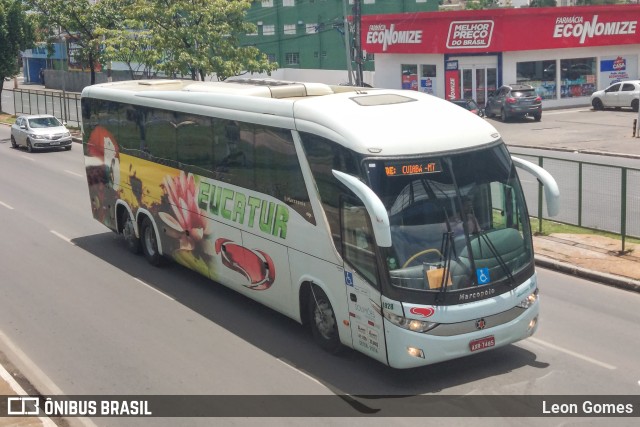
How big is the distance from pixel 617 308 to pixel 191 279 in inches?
Result: 286

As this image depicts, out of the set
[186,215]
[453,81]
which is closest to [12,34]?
[453,81]

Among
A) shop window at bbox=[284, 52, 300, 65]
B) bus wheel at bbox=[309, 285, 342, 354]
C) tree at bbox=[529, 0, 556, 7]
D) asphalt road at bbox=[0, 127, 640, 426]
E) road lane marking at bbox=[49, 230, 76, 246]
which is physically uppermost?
tree at bbox=[529, 0, 556, 7]

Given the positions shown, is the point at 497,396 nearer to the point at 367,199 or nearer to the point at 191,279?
the point at 367,199

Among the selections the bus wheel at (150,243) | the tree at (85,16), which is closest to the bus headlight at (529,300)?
the bus wheel at (150,243)

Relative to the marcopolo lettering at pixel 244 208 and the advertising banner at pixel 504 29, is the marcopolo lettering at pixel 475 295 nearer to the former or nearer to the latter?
the marcopolo lettering at pixel 244 208

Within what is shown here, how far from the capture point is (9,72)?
57.2m

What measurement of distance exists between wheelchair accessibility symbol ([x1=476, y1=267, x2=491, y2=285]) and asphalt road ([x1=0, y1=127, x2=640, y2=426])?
1238 millimetres

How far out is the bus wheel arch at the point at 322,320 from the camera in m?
11.1

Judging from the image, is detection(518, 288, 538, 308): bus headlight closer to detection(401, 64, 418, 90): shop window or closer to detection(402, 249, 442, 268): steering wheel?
detection(402, 249, 442, 268): steering wheel

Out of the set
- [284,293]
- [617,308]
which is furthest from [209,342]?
[617,308]

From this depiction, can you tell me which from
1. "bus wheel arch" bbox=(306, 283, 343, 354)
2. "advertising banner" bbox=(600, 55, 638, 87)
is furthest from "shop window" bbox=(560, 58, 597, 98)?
"bus wheel arch" bbox=(306, 283, 343, 354)

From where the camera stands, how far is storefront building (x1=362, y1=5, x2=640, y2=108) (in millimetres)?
46812

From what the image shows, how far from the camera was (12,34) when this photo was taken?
56156mm

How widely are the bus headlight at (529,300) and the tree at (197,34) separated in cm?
2465
